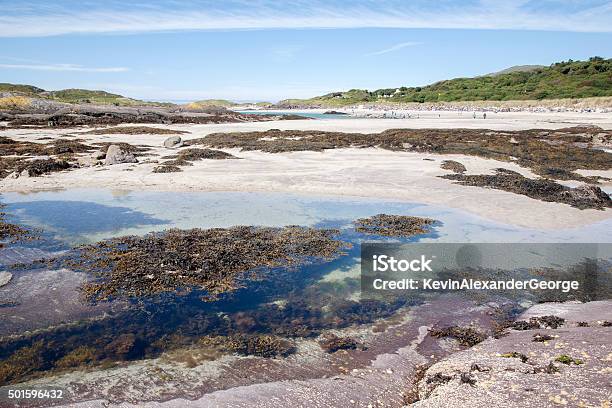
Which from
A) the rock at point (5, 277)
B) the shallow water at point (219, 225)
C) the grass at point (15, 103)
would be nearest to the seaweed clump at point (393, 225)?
the shallow water at point (219, 225)

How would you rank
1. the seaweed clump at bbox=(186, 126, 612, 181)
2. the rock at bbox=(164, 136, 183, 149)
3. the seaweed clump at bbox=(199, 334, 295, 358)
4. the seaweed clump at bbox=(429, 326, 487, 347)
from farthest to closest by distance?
the rock at bbox=(164, 136, 183, 149)
the seaweed clump at bbox=(186, 126, 612, 181)
the seaweed clump at bbox=(429, 326, 487, 347)
the seaweed clump at bbox=(199, 334, 295, 358)

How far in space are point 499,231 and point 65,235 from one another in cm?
1208

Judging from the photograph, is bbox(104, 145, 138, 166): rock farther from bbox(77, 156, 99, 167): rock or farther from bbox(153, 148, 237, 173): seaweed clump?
bbox(153, 148, 237, 173): seaweed clump

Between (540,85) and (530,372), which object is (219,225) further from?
(540,85)

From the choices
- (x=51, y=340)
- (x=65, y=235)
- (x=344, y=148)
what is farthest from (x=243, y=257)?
(x=344, y=148)

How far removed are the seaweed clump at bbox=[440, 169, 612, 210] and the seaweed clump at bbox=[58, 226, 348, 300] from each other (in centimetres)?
846

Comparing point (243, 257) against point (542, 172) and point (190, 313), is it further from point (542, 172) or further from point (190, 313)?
point (542, 172)

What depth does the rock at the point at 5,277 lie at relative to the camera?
833 centimetres

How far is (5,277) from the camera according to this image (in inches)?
337

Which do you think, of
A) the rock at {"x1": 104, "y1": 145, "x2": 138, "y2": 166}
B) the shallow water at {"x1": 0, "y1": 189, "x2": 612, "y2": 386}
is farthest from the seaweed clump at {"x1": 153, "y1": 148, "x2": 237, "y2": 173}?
the shallow water at {"x1": 0, "y1": 189, "x2": 612, "y2": 386}

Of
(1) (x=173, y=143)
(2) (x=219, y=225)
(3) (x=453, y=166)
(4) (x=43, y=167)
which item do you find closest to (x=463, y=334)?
(2) (x=219, y=225)

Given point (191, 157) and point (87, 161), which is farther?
point (191, 157)

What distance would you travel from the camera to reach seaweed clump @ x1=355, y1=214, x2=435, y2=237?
38.1 ft

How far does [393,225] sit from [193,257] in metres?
5.77
